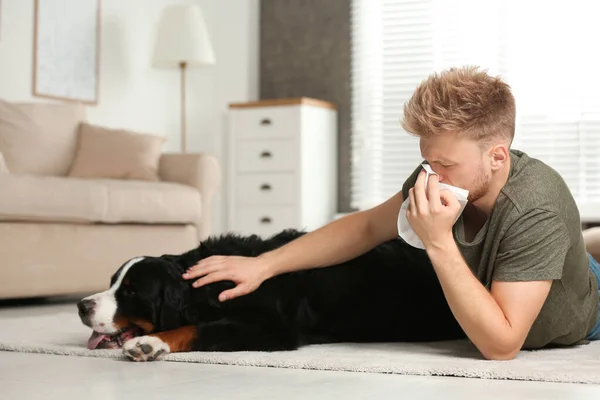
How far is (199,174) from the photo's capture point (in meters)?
4.76

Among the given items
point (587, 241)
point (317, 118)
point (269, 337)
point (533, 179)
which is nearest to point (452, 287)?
point (533, 179)

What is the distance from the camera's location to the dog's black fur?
2078 millimetres

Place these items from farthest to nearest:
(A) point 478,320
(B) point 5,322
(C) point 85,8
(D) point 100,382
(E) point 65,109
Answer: (C) point 85,8 → (E) point 65,109 → (B) point 5,322 → (A) point 478,320 → (D) point 100,382

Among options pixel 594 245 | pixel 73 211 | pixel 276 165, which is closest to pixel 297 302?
pixel 594 245

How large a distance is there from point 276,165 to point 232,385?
14.6 feet

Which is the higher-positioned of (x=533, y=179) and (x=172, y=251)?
(x=533, y=179)

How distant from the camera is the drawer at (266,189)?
19.9 feet

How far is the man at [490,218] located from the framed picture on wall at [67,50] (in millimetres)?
4082

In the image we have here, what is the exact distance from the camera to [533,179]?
6.47ft

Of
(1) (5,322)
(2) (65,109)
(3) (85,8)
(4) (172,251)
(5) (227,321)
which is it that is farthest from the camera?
(3) (85,8)

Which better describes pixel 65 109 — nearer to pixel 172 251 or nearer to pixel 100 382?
pixel 172 251

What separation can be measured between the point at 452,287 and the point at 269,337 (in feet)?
1.60

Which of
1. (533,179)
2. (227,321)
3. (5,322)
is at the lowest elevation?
(5,322)

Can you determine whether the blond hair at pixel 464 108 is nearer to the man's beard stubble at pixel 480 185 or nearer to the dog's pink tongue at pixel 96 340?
the man's beard stubble at pixel 480 185
